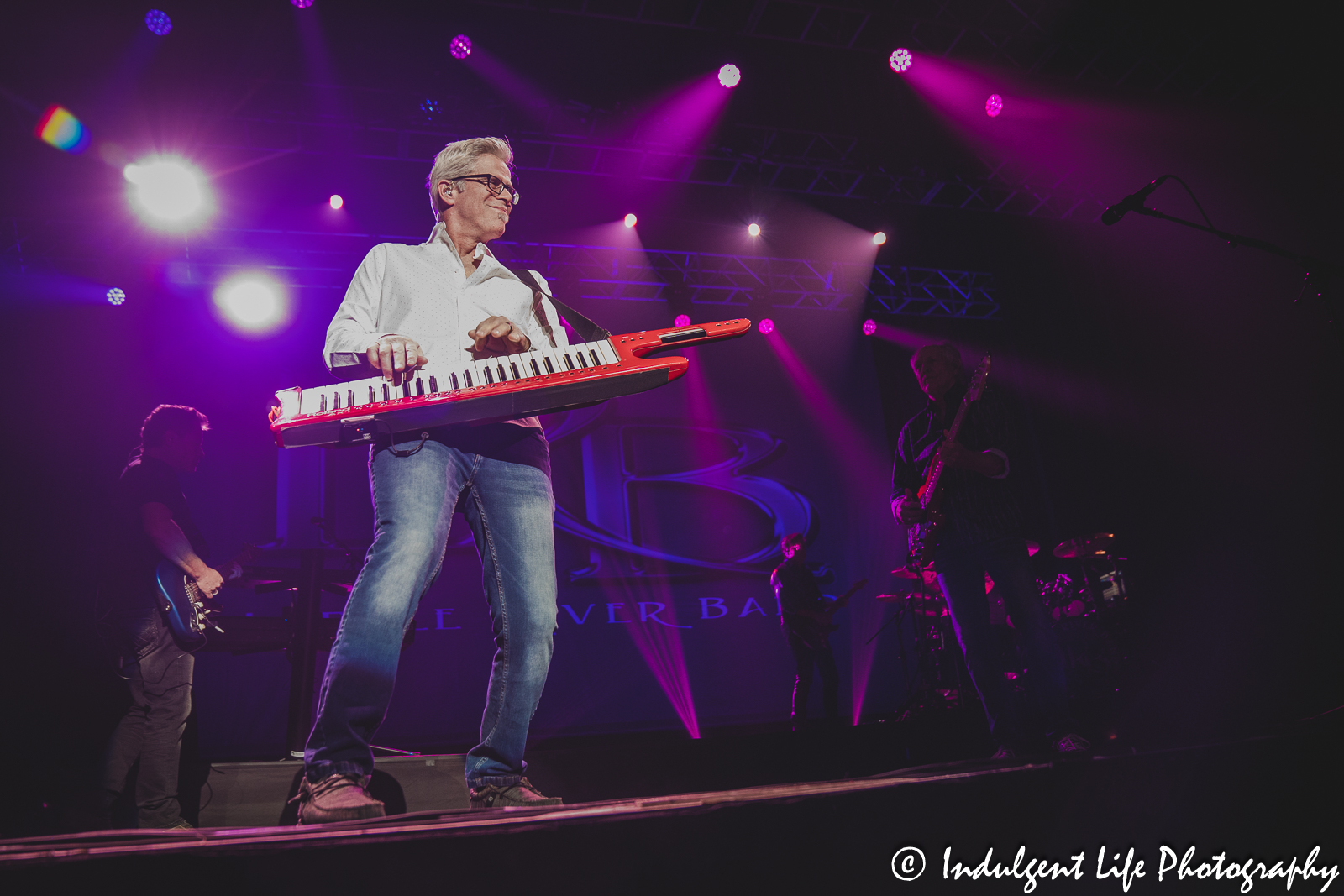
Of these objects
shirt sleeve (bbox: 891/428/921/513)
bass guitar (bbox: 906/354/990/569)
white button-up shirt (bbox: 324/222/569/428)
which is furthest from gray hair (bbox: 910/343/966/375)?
white button-up shirt (bbox: 324/222/569/428)

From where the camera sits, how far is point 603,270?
327 inches

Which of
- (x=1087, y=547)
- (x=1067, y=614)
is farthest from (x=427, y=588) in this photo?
(x=1067, y=614)

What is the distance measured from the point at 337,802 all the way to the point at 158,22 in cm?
634

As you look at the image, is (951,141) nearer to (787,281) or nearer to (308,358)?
(787,281)

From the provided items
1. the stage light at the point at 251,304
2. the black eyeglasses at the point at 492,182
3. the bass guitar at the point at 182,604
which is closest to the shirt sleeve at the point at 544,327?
the black eyeglasses at the point at 492,182

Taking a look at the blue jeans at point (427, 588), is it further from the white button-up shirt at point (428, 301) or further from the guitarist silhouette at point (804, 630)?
the guitarist silhouette at point (804, 630)

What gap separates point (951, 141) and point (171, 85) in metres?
7.18

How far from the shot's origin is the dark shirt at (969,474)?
3.01 metres

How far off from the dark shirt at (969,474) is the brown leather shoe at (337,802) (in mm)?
2528

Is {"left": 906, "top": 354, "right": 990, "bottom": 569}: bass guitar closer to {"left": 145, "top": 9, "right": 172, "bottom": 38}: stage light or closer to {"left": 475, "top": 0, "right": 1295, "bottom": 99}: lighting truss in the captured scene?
{"left": 475, "top": 0, "right": 1295, "bottom": 99}: lighting truss

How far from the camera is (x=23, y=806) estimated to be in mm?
4426

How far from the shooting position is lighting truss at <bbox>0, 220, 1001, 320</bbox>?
6.86m

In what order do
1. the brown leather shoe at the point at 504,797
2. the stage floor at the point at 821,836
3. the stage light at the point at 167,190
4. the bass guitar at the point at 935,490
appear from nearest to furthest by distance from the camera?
the stage floor at the point at 821,836, the brown leather shoe at the point at 504,797, the bass guitar at the point at 935,490, the stage light at the point at 167,190

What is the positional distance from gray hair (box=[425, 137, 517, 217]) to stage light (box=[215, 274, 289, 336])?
21.2ft
